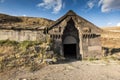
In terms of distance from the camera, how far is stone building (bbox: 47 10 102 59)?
1522 cm

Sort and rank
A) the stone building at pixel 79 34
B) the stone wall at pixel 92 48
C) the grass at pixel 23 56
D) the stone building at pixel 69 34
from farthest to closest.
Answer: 1. the stone wall at pixel 92 48
2. the stone building at pixel 79 34
3. the stone building at pixel 69 34
4. the grass at pixel 23 56

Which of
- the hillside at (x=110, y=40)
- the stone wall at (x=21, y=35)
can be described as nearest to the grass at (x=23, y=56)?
the stone wall at (x=21, y=35)

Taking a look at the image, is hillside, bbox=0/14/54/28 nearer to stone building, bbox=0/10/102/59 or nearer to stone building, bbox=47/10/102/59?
stone building, bbox=0/10/102/59

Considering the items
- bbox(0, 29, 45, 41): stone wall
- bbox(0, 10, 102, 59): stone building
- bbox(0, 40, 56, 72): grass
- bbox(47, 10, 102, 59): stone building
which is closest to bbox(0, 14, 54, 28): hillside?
bbox(0, 29, 45, 41): stone wall

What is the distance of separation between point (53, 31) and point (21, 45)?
3.85m

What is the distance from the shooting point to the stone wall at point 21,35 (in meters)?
15.0

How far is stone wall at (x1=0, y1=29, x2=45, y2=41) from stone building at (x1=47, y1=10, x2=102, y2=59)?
1.59 m

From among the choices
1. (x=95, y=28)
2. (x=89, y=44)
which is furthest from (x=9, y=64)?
(x=95, y=28)

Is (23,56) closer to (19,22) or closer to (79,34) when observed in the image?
(79,34)

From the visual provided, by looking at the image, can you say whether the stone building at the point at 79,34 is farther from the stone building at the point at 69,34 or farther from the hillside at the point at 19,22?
the hillside at the point at 19,22

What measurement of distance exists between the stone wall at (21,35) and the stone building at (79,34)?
1.59 meters

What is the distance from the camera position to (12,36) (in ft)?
49.1

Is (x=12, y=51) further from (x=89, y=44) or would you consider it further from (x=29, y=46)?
(x=89, y=44)

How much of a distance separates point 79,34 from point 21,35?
6.86m
